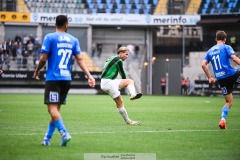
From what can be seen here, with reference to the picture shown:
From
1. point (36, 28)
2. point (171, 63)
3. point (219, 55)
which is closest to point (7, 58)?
point (36, 28)

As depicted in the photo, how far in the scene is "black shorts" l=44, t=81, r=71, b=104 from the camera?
10469mm

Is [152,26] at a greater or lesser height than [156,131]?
greater

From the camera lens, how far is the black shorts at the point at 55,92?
1047 cm

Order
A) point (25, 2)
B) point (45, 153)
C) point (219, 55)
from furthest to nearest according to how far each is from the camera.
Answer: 1. point (25, 2)
2. point (219, 55)
3. point (45, 153)

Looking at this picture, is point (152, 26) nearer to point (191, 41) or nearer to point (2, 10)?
point (191, 41)

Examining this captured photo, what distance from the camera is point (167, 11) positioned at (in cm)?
5750

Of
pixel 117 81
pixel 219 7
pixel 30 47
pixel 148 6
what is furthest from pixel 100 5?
pixel 117 81

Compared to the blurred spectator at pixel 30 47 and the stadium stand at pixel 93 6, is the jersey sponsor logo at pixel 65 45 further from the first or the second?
the stadium stand at pixel 93 6

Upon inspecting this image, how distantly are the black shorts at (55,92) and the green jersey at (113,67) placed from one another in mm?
5176

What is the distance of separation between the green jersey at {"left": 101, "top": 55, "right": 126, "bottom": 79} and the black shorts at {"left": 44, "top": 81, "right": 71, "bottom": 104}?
5176mm

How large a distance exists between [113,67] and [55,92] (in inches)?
220

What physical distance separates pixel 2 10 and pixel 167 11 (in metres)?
→ 15.9

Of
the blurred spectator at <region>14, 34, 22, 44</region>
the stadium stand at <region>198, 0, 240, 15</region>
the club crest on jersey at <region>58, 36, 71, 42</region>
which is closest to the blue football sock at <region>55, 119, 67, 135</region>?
the club crest on jersey at <region>58, 36, 71, 42</region>

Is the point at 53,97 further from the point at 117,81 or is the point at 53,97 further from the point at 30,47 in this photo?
the point at 30,47
